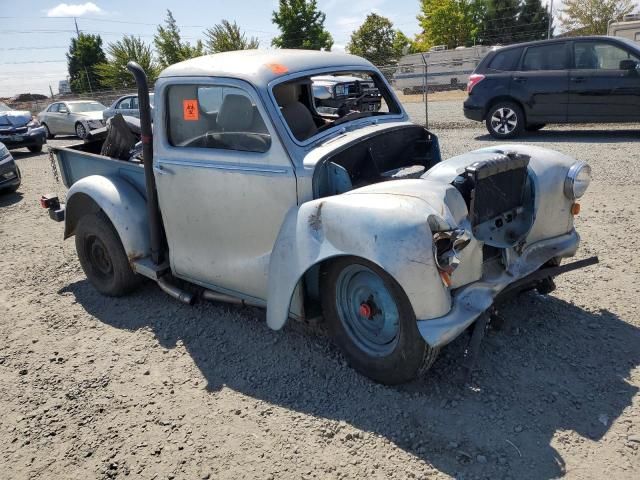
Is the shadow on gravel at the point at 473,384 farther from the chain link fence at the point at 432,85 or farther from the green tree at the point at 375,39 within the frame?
the green tree at the point at 375,39

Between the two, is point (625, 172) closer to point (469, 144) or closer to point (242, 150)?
point (469, 144)

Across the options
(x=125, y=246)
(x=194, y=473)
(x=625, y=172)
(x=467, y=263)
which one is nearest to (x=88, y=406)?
(x=194, y=473)

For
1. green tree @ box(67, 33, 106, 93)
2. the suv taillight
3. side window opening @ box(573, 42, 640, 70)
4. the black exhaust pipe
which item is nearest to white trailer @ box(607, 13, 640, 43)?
side window opening @ box(573, 42, 640, 70)

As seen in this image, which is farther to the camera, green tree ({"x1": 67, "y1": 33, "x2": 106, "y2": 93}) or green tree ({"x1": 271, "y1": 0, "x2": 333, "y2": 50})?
green tree ({"x1": 67, "y1": 33, "x2": 106, "y2": 93})

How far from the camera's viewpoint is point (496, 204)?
10.5ft

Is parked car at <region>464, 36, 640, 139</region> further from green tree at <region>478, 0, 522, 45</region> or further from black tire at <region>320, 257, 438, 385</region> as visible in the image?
green tree at <region>478, 0, 522, 45</region>

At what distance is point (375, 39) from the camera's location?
48750mm

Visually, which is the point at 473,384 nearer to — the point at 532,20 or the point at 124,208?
the point at 124,208

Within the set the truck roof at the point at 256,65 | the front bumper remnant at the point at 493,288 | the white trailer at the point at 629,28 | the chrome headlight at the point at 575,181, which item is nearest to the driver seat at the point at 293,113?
the truck roof at the point at 256,65

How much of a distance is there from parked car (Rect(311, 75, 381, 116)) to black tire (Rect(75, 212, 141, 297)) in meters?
2.14

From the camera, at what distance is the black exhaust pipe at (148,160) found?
3.74 metres

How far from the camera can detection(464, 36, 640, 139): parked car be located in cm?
920

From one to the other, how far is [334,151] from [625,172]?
5.64m

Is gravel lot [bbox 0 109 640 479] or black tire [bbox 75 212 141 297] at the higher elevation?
black tire [bbox 75 212 141 297]
